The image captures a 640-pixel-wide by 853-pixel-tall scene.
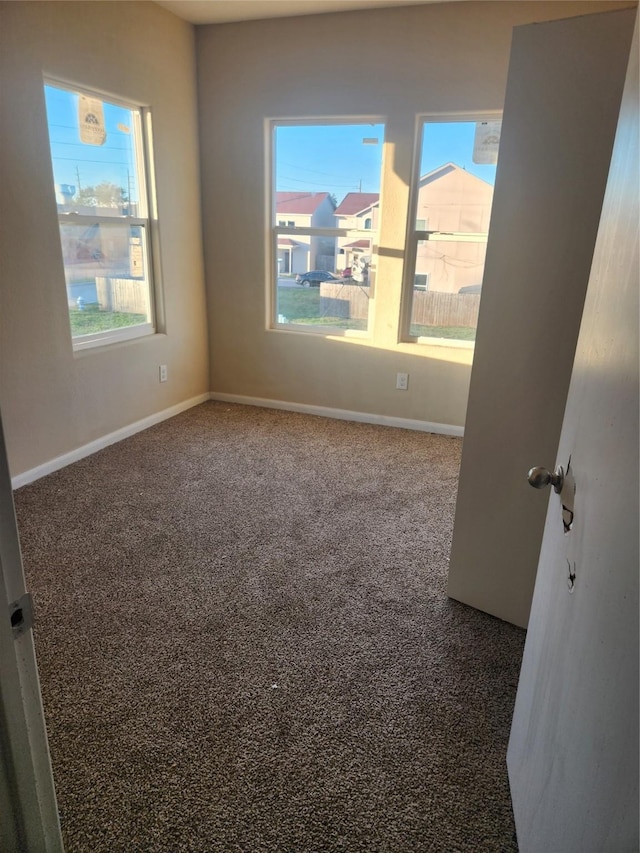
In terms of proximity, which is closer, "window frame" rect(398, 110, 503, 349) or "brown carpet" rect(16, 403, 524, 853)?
"brown carpet" rect(16, 403, 524, 853)

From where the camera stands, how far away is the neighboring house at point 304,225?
4.21 m

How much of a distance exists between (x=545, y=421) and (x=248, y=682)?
1.33m

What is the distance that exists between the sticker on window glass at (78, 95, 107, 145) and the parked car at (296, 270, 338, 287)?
1.62 m

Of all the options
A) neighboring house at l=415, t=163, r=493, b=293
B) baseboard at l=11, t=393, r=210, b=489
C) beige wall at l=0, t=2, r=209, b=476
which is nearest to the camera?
beige wall at l=0, t=2, r=209, b=476

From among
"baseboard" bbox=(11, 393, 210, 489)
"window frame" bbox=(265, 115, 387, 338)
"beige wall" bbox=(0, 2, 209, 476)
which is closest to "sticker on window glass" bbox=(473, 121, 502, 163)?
"window frame" bbox=(265, 115, 387, 338)

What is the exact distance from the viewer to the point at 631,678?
0.68 metres

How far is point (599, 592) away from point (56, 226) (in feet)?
10.8

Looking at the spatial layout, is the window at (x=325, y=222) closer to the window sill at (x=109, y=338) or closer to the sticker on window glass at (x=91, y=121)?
the window sill at (x=109, y=338)

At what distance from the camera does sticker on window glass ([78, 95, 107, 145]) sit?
11.0 ft

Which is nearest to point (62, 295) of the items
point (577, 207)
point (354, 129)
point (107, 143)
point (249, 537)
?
point (107, 143)

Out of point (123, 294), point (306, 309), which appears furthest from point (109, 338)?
point (306, 309)

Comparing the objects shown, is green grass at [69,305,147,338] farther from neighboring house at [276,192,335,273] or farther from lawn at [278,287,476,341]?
neighboring house at [276,192,335,273]

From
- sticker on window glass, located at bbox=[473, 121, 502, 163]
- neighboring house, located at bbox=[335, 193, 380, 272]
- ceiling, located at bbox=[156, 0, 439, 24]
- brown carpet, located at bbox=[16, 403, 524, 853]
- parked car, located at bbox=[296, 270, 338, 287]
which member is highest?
ceiling, located at bbox=[156, 0, 439, 24]

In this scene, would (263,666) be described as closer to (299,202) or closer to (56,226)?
(56,226)
